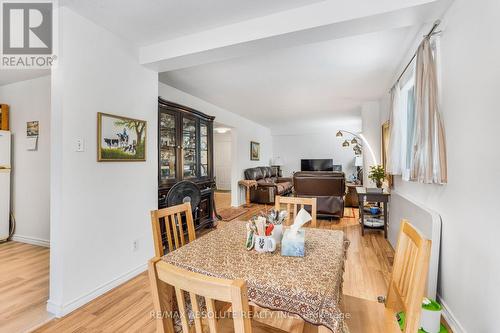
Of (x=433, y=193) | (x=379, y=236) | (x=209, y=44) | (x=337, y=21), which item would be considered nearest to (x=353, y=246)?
(x=379, y=236)

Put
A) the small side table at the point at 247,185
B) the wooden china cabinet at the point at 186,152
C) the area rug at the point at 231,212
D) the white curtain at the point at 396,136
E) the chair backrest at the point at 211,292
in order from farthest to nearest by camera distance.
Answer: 1. the small side table at the point at 247,185
2. the area rug at the point at 231,212
3. the wooden china cabinet at the point at 186,152
4. the white curtain at the point at 396,136
5. the chair backrest at the point at 211,292

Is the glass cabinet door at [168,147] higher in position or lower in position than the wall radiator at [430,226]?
higher

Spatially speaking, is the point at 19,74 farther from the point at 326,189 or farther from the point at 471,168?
the point at 326,189

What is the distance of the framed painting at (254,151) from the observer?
752cm

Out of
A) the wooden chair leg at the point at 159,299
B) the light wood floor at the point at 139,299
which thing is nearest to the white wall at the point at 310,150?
the light wood floor at the point at 139,299

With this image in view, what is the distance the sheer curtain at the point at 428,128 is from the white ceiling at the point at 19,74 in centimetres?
423

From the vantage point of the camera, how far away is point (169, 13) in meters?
2.03

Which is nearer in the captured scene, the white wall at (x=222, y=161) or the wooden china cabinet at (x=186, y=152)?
the wooden china cabinet at (x=186, y=152)

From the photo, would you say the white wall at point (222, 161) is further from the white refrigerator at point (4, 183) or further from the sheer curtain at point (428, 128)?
the sheer curtain at point (428, 128)

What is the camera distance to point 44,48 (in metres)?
2.13

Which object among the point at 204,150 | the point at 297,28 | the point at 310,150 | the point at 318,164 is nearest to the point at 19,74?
the point at 204,150

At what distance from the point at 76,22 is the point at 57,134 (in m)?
0.95

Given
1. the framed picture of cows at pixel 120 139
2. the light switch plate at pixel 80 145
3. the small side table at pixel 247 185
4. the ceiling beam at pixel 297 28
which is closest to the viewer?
the ceiling beam at pixel 297 28

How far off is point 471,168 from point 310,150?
26.0ft
